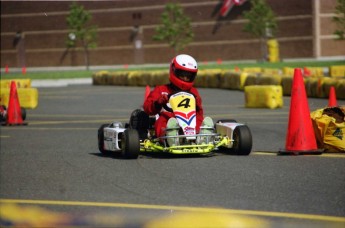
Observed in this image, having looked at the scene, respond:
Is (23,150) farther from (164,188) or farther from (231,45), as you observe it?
(231,45)

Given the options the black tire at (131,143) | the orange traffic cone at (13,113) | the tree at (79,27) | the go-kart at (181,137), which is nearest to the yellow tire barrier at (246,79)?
the orange traffic cone at (13,113)

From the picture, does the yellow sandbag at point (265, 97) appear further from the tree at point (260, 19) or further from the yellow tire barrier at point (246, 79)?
the tree at point (260, 19)

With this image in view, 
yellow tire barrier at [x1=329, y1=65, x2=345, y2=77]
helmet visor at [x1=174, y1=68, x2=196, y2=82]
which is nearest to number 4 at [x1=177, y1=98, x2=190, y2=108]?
helmet visor at [x1=174, y1=68, x2=196, y2=82]

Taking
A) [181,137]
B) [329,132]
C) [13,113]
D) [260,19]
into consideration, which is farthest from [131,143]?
[260,19]

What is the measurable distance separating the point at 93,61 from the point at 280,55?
56.5 ft

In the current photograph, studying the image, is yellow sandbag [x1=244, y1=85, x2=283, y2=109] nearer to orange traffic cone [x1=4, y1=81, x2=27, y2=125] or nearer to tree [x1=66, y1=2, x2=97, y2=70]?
orange traffic cone [x1=4, y1=81, x2=27, y2=125]

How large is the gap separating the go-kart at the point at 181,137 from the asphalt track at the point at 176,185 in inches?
5.7

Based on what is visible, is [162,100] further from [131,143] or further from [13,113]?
[13,113]

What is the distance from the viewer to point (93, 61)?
274 ft

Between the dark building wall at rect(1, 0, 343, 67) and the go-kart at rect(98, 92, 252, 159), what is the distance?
60.3 meters

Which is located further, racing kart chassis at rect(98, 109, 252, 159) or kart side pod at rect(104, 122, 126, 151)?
kart side pod at rect(104, 122, 126, 151)

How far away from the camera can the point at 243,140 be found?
11414 millimetres

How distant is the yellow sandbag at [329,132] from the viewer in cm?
1134

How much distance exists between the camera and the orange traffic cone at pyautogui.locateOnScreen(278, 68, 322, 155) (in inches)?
438
